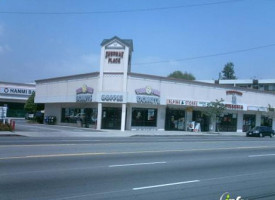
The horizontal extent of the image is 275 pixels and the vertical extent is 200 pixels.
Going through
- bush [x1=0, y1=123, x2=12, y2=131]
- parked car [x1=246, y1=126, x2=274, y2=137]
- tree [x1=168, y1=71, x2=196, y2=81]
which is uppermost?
tree [x1=168, y1=71, x2=196, y2=81]

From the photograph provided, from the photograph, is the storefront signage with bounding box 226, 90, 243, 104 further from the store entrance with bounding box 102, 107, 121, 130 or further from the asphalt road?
the asphalt road

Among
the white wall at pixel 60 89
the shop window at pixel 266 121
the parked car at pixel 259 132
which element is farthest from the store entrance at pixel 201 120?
the white wall at pixel 60 89

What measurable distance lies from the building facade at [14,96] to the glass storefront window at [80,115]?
22.4m

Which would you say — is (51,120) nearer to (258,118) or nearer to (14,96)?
(14,96)

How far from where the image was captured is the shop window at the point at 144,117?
41.9 meters

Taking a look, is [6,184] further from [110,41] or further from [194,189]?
[110,41]

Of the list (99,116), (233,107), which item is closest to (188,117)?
(233,107)

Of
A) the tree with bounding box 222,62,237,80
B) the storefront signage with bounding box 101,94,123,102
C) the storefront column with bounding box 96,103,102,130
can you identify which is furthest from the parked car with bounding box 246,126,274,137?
the tree with bounding box 222,62,237,80

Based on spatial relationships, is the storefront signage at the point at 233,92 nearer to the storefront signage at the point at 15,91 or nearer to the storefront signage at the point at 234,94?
the storefront signage at the point at 234,94

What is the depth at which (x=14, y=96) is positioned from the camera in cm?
6794

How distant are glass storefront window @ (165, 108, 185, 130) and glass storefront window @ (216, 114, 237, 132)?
250 inches

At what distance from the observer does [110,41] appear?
1615 inches

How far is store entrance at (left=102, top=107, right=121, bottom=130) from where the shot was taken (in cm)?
4144

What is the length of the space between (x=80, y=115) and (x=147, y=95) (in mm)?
9398
